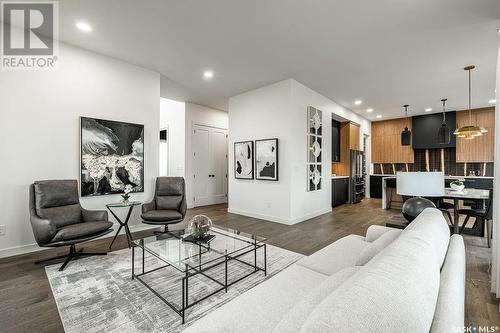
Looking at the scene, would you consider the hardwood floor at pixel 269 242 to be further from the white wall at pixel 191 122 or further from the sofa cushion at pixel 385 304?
the sofa cushion at pixel 385 304

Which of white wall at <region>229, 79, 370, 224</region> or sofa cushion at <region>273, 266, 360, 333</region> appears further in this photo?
white wall at <region>229, 79, 370, 224</region>

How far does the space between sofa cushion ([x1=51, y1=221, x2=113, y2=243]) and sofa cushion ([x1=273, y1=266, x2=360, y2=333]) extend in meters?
2.79

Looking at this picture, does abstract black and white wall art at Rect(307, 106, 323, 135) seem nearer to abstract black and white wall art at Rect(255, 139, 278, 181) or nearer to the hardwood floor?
abstract black and white wall art at Rect(255, 139, 278, 181)

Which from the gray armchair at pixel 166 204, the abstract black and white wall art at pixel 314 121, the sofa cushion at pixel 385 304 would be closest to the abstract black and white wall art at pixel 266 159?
the abstract black and white wall art at pixel 314 121

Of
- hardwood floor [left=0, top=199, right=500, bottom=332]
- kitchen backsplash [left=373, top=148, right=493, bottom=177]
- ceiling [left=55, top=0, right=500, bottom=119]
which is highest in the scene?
ceiling [left=55, top=0, right=500, bottom=119]

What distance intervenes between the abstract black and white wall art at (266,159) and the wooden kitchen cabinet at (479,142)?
690 centimetres

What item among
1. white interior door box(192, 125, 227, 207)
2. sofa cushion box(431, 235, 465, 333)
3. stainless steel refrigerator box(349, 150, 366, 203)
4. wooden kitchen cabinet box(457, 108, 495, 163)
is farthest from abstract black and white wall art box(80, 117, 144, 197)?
wooden kitchen cabinet box(457, 108, 495, 163)

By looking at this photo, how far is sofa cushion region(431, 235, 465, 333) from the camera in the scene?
66cm

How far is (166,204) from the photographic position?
4008mm

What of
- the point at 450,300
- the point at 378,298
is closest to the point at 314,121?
the point at 450,300

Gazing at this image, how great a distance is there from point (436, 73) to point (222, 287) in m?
5.51

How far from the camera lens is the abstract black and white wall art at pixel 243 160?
5391 mm

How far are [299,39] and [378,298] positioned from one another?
3.55m

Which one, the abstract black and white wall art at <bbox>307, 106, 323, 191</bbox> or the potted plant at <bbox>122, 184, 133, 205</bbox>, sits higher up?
the abstract black and white wall art at <bbox>307, 106, 323, 191</bbox>
